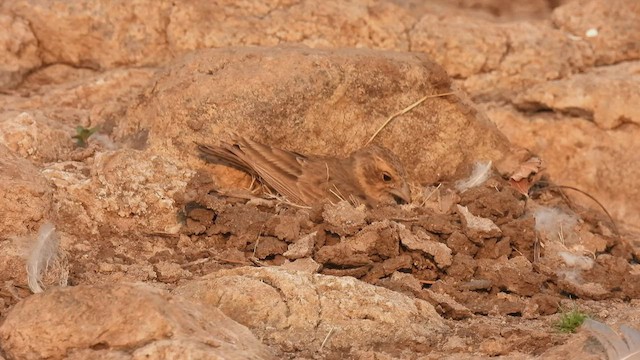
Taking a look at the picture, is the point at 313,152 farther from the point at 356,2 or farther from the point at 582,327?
the point at 582,327

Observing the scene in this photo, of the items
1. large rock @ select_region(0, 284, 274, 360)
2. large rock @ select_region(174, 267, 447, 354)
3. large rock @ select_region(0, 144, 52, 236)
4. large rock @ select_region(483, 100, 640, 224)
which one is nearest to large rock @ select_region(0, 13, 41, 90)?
large rock @ select_region(0, 144, 52, 236)

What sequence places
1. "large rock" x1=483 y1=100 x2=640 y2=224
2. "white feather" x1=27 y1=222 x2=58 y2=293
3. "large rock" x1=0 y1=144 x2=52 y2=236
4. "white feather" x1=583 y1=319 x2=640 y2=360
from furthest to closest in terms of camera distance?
"large rock" x1=483 y1=100 x2=640 y2=224, "large rock" x1=0 y1=144 x2=52 y2=236, "white feather" x1=27 y1=222 x2=58 y2=293, "white feather" x1=583 y1=319 x2=640 y2=360

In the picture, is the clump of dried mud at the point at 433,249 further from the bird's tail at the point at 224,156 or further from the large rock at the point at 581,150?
the large rock at the point at 581,150

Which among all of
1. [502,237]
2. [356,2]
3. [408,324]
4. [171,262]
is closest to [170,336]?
[408,324]

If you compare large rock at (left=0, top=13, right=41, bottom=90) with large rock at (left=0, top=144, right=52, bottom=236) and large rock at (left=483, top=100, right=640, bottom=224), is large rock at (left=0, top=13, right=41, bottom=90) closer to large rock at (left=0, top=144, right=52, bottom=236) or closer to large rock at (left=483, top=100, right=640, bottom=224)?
large rock at (left=0, top=144, right=52, bottom=236)

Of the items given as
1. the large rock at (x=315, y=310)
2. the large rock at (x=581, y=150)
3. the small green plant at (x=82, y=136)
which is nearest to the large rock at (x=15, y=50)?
the small green plant at (x=82, y=136)

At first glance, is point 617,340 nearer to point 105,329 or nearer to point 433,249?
point 433,249
